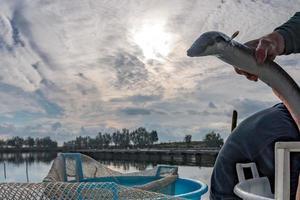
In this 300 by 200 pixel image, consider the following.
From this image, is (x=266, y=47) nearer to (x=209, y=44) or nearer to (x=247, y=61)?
(x=247, y=61)

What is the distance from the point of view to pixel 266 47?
2.36m

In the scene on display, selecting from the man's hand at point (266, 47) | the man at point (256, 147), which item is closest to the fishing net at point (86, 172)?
the man at point (256, 147)

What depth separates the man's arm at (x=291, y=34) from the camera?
254 centimetres

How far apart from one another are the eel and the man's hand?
33 mm

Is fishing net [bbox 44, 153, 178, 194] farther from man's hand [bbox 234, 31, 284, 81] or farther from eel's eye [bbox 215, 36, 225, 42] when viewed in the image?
eel's eye [bbox 215, 36, 225, 42]

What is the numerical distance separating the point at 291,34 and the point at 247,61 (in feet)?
1.70

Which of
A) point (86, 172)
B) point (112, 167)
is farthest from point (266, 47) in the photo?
point (112, 167)

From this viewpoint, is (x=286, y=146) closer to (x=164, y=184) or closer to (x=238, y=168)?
(x=238, y=168)

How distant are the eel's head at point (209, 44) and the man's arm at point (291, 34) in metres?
0.60

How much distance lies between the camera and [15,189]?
384cm

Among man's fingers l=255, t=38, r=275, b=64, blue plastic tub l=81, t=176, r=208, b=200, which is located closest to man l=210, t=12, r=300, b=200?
man's fingers l=255, t=38, r=275, b=64

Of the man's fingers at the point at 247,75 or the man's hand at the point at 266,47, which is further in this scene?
the man's fingers at the point at 247,75

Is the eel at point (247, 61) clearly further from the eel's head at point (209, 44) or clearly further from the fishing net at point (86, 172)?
the fishing net at point (86, 172)

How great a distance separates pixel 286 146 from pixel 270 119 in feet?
3.57
